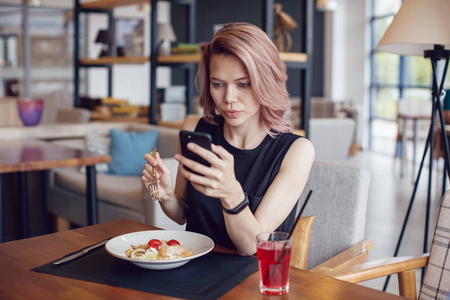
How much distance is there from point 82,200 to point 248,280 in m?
2.72

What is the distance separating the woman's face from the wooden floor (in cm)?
187

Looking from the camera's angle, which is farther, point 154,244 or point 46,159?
point 46,159

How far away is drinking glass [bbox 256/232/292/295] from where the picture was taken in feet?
3.40

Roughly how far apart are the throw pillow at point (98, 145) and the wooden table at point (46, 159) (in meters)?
0.48

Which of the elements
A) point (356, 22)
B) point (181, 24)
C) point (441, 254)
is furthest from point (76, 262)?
point (356, 22)

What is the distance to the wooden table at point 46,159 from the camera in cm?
263

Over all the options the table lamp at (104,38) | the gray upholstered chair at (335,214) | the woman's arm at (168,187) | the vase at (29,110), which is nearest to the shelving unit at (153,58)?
the table lamp at (104,38)

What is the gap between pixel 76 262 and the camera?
1236mm

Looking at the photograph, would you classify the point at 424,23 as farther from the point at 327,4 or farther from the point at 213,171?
the point at 327,4

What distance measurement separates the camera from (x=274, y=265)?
3.40 feet

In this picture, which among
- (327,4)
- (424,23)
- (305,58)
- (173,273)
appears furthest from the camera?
(327,4)

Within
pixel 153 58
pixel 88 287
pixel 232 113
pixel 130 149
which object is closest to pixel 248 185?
pixel 232 113

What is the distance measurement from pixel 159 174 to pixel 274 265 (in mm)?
489

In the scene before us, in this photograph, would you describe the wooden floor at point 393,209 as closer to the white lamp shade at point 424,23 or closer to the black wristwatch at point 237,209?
the white lamp shade at point 424,23
